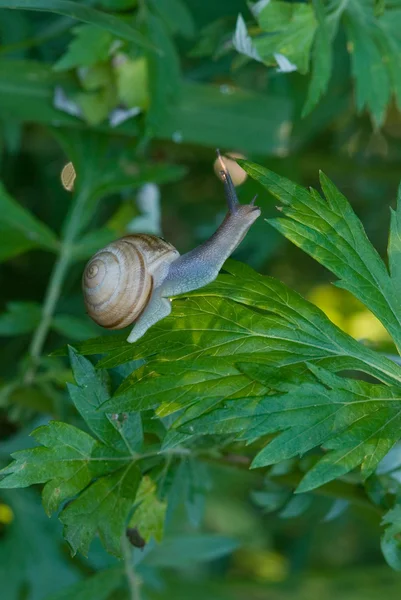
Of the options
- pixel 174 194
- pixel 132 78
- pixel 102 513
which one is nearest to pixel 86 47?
pixel 132 78

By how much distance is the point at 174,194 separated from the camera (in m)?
3.42

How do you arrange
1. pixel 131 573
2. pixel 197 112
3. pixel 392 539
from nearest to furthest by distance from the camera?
pixel 392 539 < pixel 131 573 < pixel 197 112

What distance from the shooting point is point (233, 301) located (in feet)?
4.64

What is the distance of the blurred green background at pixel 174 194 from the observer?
2262 millimetres

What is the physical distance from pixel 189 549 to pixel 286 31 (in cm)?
163

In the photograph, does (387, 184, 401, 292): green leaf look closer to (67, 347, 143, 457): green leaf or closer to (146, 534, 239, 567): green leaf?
(67, 347, 143, 457): green leaf

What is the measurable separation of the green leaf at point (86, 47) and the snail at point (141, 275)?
86cm

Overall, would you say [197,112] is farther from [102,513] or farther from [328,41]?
[102,513]

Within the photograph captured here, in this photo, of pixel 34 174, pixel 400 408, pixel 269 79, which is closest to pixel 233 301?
pixel 400 408

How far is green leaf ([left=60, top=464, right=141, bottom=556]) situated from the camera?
136cm

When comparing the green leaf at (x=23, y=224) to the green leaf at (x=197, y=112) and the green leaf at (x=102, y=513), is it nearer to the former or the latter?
the green leaf at (x=197, y=112)

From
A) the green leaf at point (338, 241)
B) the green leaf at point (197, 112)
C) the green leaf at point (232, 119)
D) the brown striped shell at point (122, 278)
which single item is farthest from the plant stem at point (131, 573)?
the green leaf at point (232, 119)

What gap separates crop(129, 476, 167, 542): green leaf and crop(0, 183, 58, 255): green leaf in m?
1.10

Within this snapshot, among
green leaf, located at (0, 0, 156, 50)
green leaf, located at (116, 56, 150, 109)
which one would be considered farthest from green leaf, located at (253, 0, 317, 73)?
green leaf, located at (116, 56, 150, 109)
